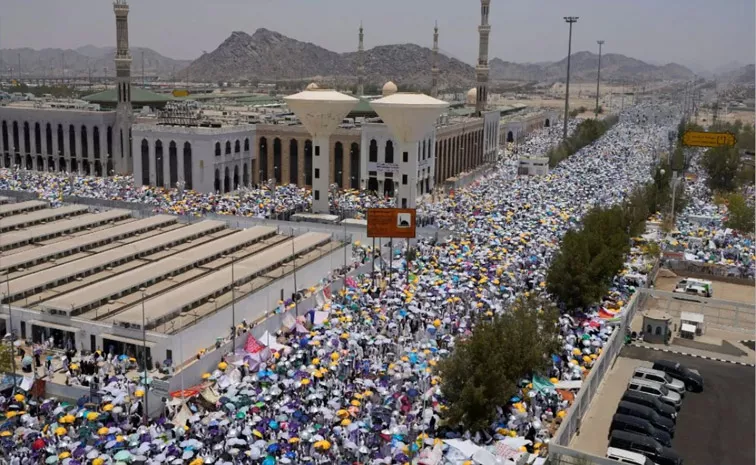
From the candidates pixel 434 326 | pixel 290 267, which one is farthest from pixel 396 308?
pixel 290 267

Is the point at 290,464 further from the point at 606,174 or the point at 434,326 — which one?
the point at 606,174

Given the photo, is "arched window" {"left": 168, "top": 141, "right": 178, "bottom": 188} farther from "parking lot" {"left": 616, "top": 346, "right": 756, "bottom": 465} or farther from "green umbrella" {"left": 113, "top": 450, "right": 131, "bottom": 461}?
"green umbrella" {"left": 113, "top": 450, "right": 131, "bottom": 461}

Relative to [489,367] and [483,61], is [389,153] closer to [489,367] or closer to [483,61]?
[483,61]

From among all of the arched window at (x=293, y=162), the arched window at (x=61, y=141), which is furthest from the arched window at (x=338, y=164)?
the arched window at (x=61, y=141)

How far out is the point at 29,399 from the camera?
17344 mm

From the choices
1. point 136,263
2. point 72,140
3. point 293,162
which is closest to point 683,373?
point 136,263

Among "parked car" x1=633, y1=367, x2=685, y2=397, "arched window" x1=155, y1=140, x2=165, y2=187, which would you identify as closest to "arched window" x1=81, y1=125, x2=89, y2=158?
"arched window" x1=155, y1=140, x2=165, y2=187

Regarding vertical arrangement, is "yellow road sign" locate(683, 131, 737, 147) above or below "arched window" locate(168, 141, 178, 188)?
above

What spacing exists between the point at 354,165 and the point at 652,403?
3197 centimetres

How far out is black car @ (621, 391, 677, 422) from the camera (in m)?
16.7

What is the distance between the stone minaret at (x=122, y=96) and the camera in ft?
161

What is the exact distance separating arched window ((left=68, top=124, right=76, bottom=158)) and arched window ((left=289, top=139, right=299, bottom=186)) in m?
16.1

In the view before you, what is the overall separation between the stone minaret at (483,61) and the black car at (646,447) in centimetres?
4884

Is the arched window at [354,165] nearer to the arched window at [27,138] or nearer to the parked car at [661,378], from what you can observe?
the arched window at [27,138]
